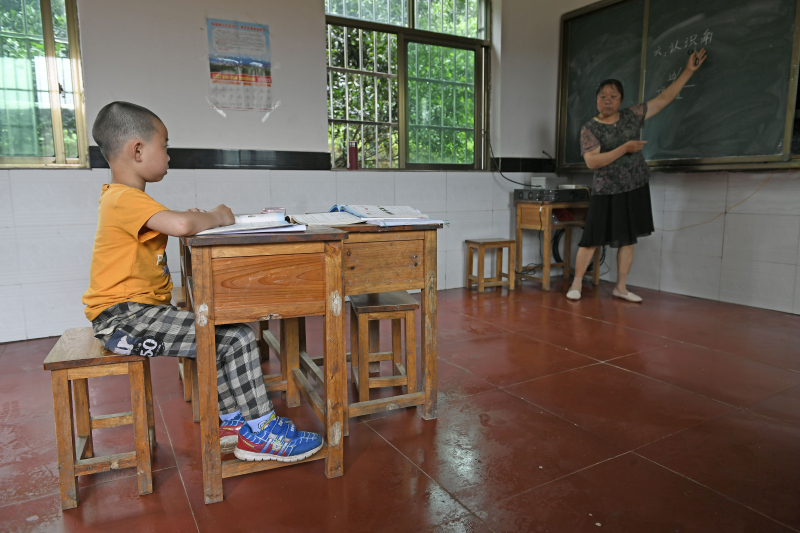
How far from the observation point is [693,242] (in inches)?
163

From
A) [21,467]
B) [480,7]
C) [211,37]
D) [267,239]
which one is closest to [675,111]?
[480,7]

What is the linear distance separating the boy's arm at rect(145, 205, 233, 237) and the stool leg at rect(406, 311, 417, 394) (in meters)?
0.87

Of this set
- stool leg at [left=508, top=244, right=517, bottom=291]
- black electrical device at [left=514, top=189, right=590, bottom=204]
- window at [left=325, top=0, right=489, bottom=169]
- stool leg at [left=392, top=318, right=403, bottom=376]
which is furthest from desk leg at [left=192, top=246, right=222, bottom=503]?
black electrical device at [left=514, top=189, right=590, bottom=204]

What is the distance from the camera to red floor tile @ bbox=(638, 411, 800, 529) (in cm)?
148

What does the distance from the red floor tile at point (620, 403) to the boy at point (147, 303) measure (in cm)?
105

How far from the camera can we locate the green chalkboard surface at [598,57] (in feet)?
14.1

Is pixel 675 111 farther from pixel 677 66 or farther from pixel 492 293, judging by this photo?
pixel 492 293

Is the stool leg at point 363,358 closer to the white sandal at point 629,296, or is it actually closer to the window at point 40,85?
the window at point 40,85

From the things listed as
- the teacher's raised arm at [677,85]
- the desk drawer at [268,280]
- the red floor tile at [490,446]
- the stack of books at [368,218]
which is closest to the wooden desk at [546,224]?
the teacher's raised arm at [677,85]

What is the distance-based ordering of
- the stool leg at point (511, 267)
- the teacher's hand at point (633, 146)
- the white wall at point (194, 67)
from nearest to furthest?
the white wall at point (194, 67)
the teacher's hand at point (633, 146)
the stool leg at point (511, 267)

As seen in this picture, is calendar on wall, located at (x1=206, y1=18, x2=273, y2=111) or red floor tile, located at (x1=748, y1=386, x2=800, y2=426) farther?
calendar on wall, located at (x1=206, y1=18, x2=273, y2=111)

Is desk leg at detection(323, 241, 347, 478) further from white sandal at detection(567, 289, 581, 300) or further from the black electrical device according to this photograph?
the black electrical device

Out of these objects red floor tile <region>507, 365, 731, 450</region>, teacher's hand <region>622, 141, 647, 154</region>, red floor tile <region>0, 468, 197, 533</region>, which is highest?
teacher's hand <region>622, 141, 647, 154</region>

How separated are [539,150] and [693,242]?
164cm
